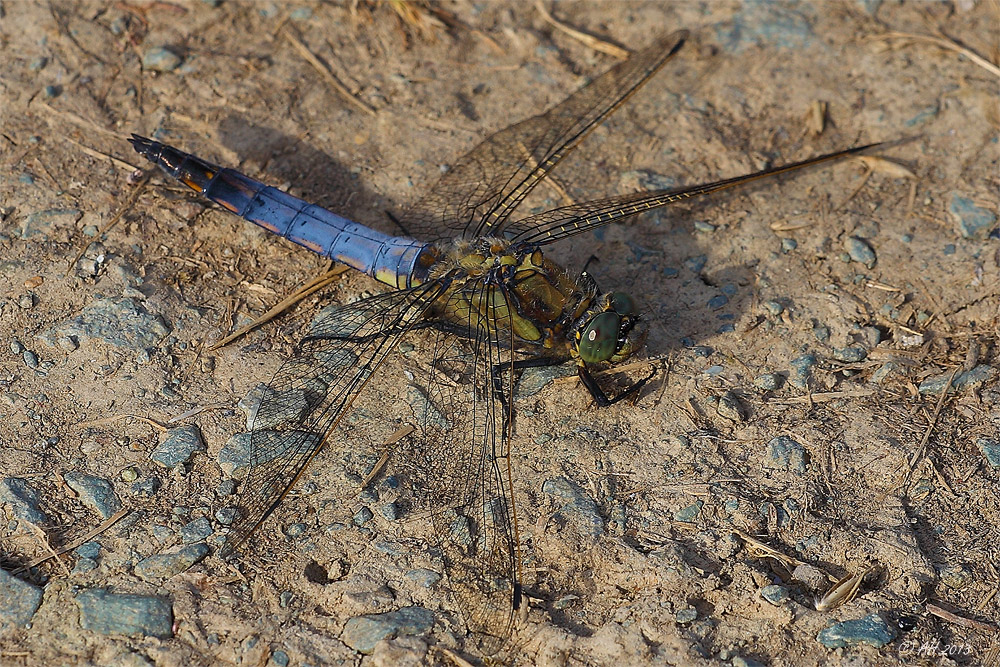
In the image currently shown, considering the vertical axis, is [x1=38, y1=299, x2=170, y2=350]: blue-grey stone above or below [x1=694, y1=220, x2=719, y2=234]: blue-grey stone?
below

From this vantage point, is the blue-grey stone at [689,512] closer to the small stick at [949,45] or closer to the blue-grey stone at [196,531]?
the blue-grey stone at [196,531]

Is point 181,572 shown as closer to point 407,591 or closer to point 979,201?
point 407,591

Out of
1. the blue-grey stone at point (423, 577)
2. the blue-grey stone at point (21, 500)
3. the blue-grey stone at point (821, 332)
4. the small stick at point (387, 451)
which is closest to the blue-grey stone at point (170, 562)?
the blue-grey stone at point (21, 500)

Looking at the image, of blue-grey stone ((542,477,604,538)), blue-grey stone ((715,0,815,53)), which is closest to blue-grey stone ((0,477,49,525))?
blue-grey stone ((542,477,604,538))

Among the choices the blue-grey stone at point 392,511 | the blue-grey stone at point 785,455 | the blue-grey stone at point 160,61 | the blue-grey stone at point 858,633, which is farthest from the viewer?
the blue-grey stone at point 160,61

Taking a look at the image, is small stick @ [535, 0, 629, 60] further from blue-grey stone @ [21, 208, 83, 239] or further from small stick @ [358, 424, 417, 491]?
blue-grey stone @ [21, 208, 83, 239]

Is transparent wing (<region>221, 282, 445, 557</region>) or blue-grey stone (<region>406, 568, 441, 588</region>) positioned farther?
transparent wing (<region>221, 282, 445, 557</region>)

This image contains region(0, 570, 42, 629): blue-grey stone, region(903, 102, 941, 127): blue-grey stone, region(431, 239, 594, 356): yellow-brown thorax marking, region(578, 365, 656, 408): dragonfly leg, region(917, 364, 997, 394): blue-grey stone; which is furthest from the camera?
region(903, 102, 941, 127): blue-grey stone
